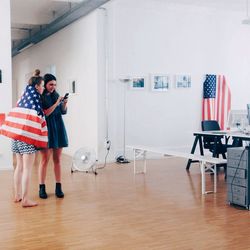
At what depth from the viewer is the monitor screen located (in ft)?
19.5

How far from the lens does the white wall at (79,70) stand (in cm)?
785

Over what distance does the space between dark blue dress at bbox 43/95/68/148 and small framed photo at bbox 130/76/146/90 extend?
3.46m

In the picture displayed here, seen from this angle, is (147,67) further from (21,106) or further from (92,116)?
(21,106)

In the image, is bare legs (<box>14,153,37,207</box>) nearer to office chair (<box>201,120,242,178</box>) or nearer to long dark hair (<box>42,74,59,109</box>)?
long dark hair (<box>42,74,59,109</box>)

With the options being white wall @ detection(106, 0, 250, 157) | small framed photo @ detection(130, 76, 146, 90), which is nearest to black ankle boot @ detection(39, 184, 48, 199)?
white wall @ detection(106, 0, 250, 157)

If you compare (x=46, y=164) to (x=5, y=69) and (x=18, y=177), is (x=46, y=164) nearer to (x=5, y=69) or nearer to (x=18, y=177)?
(x=18, y=177)

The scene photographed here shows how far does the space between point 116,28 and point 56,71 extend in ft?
8.78

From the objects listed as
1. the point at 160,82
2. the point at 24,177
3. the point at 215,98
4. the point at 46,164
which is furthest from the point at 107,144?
the point at 24,177

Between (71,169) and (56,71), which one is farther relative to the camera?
(56,71)

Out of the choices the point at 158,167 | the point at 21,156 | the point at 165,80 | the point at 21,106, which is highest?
the point at 165,80

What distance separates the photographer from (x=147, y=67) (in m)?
8.07

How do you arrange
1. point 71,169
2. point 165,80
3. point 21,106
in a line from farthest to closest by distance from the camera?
1. point 165,80
2. point 71,169
3. point 21,106

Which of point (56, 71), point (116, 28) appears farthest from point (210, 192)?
point (56, 71)

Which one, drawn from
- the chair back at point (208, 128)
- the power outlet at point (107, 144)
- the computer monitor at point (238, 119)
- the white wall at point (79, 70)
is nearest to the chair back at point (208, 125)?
the chair back at point (208, 128)
